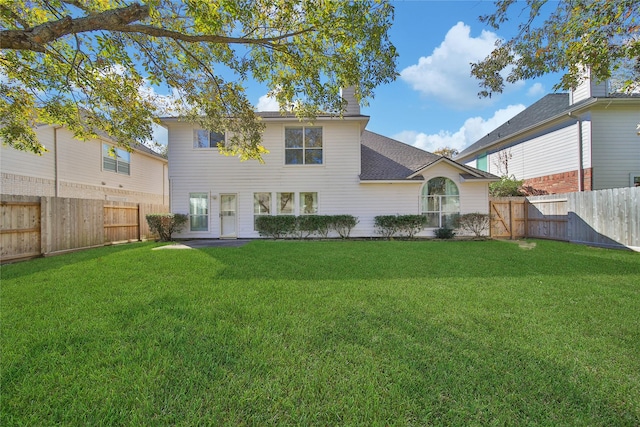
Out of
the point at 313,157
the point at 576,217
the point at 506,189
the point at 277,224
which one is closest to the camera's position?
the point at 576,217

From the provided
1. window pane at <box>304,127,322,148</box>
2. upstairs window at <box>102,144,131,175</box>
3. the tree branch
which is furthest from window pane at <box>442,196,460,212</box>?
upstairs window at <box>102,144,131,175</box>

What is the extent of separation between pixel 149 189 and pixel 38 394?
1935 centimetres

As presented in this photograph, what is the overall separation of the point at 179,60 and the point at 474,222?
42.4ft

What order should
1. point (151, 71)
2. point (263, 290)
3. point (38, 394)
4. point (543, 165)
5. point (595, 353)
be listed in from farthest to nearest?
point (543, 165)
point (151, 71)
point (263, 290)
point (595, 353)
point (38, 394)

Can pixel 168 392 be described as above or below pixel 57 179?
below

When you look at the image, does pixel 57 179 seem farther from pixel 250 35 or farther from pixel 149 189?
pixel 250 35

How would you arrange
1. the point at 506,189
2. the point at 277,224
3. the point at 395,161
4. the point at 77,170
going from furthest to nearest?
the point at 506,189 < the point at 395,161 < the point at 77,170 < the point at 277,224

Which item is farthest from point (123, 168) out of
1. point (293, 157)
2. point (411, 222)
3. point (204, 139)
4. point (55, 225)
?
point (411, 222)

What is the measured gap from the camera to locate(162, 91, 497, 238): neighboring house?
41.3ft

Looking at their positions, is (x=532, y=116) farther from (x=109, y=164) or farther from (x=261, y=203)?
(x=109, y=164)

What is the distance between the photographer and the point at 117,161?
15.8 metres

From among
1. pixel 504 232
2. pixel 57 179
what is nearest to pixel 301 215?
pixel 504 232

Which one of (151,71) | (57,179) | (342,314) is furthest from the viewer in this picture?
(57,179)

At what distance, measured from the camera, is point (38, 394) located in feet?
6.82
